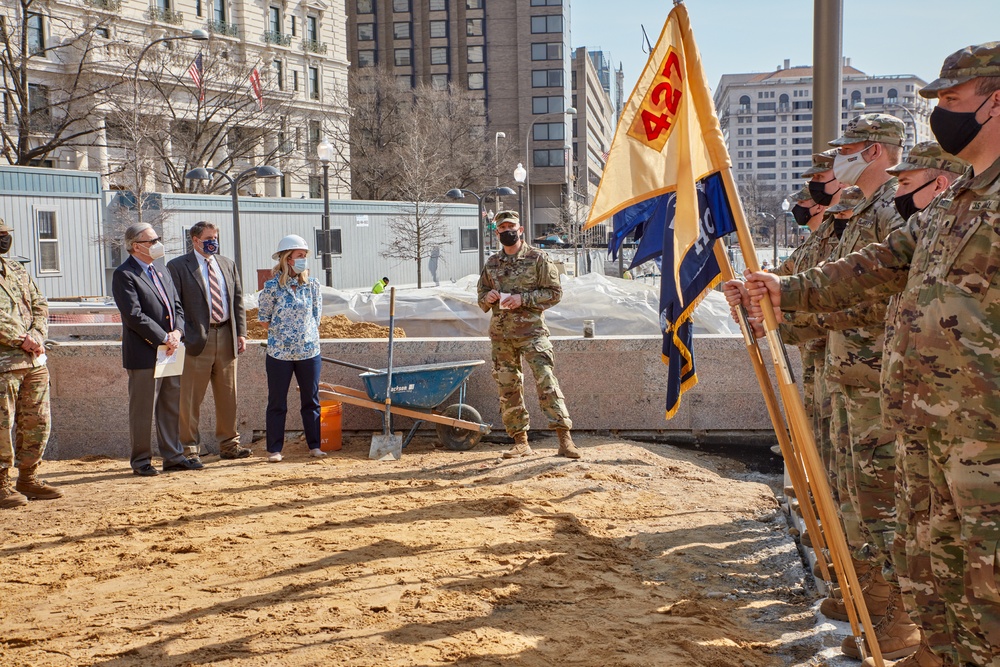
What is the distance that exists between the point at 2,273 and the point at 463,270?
40704 millimetres

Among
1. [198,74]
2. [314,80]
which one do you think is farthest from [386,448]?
[314,80]

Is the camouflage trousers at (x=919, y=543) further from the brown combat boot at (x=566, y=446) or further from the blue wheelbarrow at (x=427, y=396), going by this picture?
the blue wheelbarrow at (x=427, y=396)

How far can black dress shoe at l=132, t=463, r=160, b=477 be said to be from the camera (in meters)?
8.81

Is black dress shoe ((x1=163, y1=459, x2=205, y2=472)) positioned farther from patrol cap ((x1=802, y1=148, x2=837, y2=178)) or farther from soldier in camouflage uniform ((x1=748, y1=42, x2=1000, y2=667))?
soldier in camouflage uniform ((x1=748, y1=42, x2=1000, y2=667))

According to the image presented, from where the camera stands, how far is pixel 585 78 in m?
123

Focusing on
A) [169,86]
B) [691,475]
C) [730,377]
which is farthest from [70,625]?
[169,86]

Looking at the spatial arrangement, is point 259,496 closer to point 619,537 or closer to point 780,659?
point 619,537

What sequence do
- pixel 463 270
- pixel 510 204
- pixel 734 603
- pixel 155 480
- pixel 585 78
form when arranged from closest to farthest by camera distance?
pixel 734 603 < pixel 155 480 < pixel 463 270 < pixel 510 204 < pixel 585 78

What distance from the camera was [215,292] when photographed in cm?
927

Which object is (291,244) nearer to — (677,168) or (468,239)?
(677,168)

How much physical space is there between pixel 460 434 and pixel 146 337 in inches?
118

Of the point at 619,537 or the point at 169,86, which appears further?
the point at 169,86

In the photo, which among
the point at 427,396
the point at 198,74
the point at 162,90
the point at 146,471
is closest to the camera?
the point at 146,471

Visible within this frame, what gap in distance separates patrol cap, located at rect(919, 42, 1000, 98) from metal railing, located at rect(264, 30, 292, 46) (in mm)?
68611
